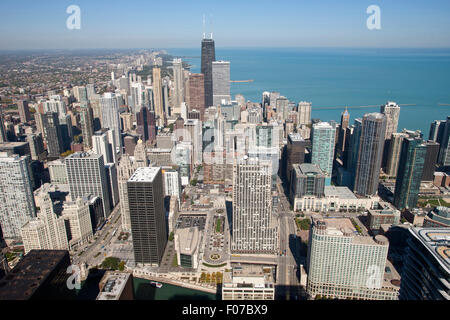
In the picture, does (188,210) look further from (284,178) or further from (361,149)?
(361,149)

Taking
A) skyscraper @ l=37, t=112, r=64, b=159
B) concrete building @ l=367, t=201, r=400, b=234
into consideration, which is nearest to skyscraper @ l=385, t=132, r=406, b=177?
concrete building @ l=367, t=201, r=400, b=234

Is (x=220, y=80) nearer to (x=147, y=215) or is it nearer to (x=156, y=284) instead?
(x=147, y=215)

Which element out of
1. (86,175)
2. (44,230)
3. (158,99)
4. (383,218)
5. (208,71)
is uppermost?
(208,71)

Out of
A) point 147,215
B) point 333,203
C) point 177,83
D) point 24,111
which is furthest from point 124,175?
point 177,83

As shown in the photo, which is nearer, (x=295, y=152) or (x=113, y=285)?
(x=113, y=285)

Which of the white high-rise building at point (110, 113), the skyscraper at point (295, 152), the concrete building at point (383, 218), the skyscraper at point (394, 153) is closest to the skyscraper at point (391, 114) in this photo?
the skyscraper at point (394, 153)

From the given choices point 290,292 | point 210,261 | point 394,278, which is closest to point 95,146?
point 210,261
